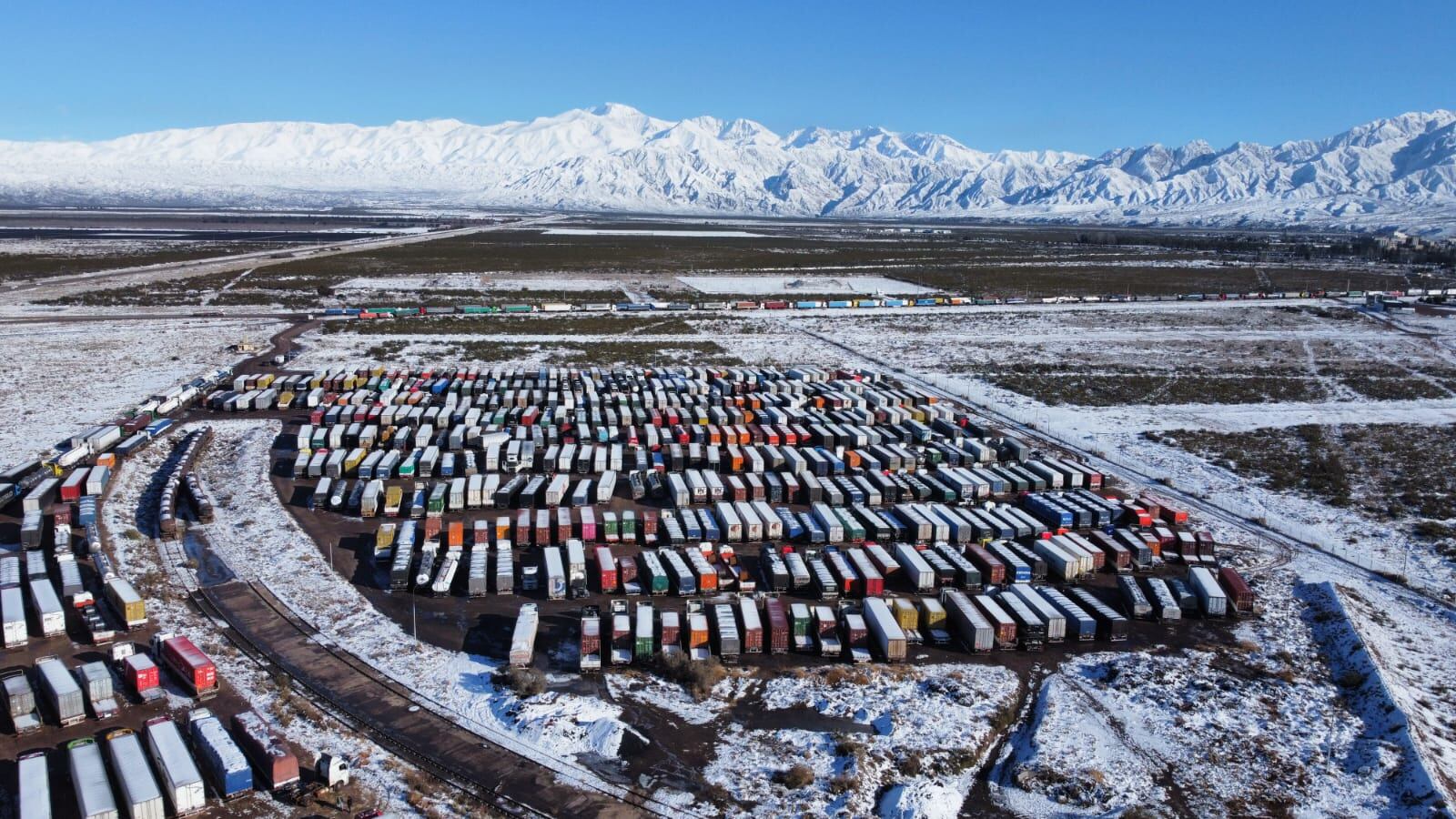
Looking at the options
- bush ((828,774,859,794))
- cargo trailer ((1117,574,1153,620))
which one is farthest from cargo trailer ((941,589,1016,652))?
bush ((828,774,859,794))

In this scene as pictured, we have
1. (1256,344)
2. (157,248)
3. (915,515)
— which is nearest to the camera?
(915,515)

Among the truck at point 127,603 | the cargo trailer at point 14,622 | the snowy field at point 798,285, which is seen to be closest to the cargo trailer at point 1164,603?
the truck at point 127,603

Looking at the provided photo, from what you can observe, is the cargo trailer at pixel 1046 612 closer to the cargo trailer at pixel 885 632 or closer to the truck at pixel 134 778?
the cargo trailer at pixel 885 632

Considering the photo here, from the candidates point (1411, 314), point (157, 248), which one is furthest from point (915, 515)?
point (157, 248)

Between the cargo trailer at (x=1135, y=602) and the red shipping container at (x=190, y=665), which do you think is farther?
the cargo trailer at (x=1135, y=602)

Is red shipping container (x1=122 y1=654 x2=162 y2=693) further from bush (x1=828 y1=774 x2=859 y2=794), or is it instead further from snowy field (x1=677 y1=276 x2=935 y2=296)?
snowy field (x1=677 y1=276 x2=935 y2=296)

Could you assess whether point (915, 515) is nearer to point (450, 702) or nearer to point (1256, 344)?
point (450, 702)

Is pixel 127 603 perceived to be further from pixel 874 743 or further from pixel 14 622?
pixel 874 743
